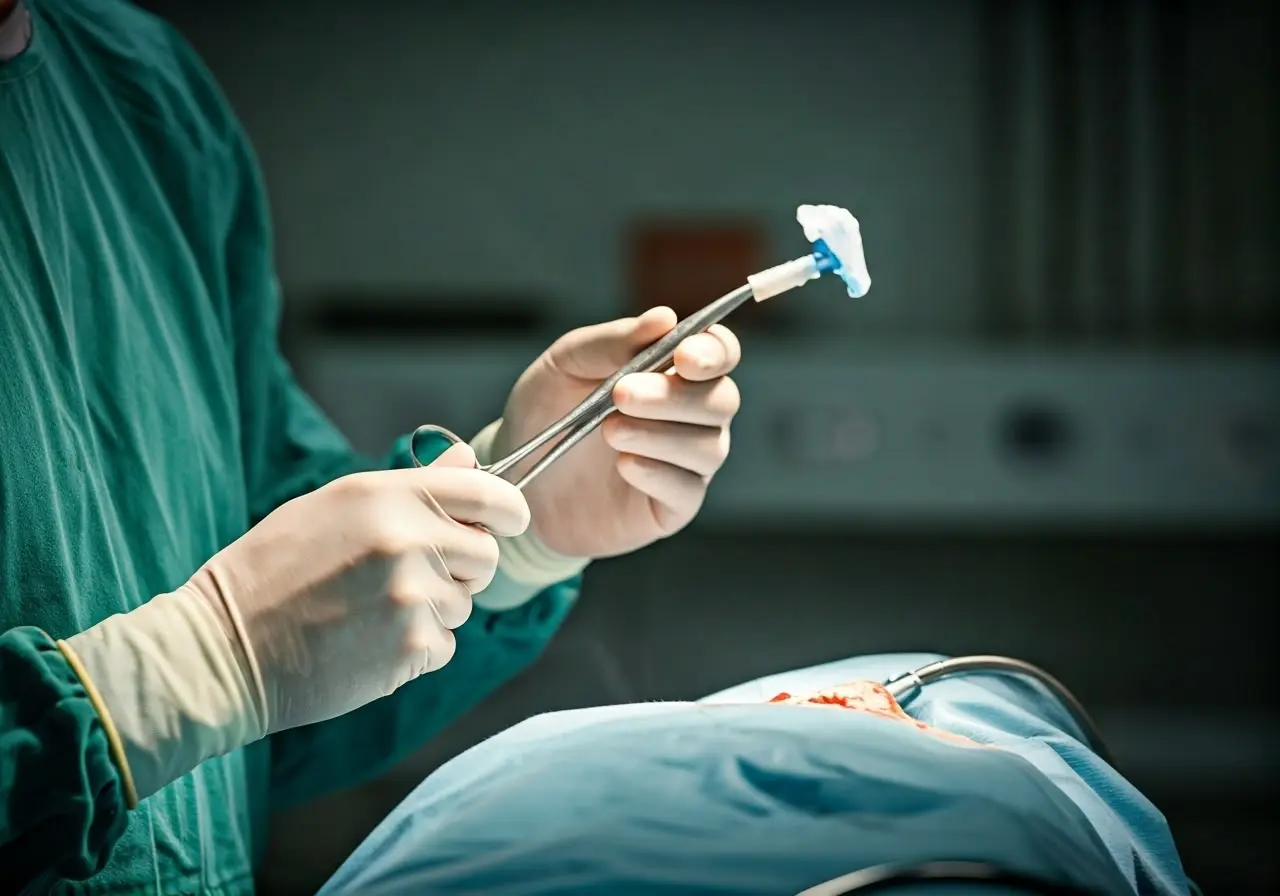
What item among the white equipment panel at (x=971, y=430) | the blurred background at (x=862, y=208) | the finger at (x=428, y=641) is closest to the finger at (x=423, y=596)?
the finger at (x=428, y=641)

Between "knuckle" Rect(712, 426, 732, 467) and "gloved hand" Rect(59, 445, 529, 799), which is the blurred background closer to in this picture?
"knuckle" Rect(712, 426, 732, 467)

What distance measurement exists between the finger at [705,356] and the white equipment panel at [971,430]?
1.63 metres

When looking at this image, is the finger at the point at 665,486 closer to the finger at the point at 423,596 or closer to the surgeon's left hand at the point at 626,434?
the surgeon's left hand at the point at 626,434

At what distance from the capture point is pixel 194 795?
2.77 feet

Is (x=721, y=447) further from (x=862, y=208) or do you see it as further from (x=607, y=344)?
(x=862, y=208)

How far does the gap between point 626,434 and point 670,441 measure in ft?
0.12

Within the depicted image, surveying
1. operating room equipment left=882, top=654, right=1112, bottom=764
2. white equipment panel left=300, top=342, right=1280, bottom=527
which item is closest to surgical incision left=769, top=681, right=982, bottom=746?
operating room equipment left=882, top=654, right=1112, bottom=764

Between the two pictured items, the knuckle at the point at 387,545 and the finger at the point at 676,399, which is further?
the finger at the point at 676,399

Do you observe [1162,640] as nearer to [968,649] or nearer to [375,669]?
[968,649]

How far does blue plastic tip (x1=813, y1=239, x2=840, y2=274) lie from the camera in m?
0.83

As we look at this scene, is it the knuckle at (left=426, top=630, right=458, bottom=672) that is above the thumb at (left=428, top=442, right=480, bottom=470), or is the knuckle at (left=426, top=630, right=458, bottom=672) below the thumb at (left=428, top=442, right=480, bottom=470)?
below

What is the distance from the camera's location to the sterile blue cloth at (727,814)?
652 millimetres

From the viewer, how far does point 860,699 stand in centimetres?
86

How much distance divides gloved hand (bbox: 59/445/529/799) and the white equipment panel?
1753mm
